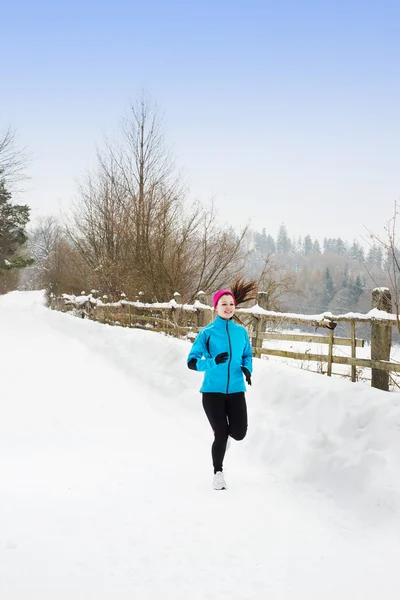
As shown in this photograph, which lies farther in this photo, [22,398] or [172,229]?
[172,229]

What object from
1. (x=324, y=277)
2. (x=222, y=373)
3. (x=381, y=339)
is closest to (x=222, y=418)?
(x=222, y=373)

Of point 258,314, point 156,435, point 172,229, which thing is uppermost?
point 172,229

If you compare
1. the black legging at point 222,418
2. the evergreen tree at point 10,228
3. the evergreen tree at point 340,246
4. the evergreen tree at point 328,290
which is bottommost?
the black legging at point 222,418

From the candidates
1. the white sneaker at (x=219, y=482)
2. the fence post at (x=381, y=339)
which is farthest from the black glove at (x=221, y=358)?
the fence post at (x=381, y=339)

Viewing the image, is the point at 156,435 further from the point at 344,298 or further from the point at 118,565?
the point at 344,298

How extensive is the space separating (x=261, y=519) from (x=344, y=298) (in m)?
70.7

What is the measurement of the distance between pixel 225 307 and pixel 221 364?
21.6 inches

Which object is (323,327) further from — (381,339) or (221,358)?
(221,358)

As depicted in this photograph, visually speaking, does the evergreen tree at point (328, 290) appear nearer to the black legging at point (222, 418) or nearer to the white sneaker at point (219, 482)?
the black legging at point (222, 418)

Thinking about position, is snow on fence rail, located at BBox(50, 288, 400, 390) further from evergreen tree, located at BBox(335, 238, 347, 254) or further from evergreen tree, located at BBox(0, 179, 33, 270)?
evergreen tree, located at BBox(335, 238, 347, 254)

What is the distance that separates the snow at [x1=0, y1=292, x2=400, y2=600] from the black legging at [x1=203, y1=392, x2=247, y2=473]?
0.34m

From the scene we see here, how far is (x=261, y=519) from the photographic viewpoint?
400 cm

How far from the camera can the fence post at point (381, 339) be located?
6.12 metres

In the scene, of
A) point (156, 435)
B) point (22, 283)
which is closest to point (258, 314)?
point (156, 435)
